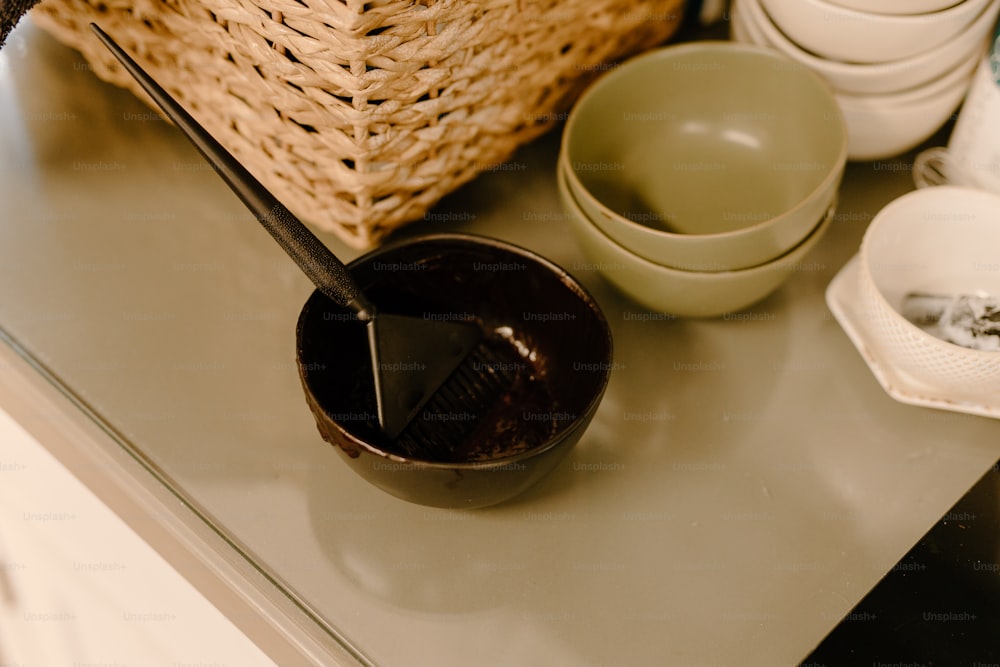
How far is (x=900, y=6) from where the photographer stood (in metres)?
0.64

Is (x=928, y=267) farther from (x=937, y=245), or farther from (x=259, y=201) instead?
(x=259, y=201)

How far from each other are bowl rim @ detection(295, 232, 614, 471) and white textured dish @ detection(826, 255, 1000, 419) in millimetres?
183

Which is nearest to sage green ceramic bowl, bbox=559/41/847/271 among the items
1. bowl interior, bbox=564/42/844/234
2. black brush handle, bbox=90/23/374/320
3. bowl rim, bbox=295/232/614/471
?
bowl interior, bbox=564/42/844/234

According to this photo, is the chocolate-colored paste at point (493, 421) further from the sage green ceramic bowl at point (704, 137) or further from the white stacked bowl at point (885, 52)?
the white stacked bowl at point (885, 52)

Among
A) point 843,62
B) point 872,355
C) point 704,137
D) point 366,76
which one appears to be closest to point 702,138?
point 704,137

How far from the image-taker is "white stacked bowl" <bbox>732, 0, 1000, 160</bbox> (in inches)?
25.3

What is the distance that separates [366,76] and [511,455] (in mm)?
235

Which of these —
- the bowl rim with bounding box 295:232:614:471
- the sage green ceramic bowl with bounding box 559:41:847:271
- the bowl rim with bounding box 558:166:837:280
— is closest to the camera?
the bowl rim with bounding box 295:232:614:471

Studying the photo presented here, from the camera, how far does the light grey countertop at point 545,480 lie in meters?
0.56

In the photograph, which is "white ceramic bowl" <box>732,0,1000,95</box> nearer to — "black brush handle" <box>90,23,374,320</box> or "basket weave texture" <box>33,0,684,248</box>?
"basket weave texture" <box>33,0,684,248</box>

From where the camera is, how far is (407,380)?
0.61 m

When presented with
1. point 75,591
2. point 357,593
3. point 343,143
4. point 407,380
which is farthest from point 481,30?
point 75,591

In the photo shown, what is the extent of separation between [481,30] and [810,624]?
418 mm

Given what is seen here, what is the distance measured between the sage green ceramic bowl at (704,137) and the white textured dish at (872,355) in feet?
0.25
